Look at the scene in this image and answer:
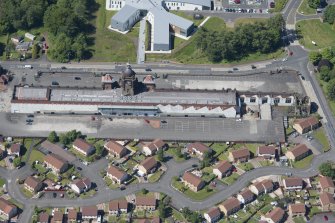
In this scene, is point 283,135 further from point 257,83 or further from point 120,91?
point 120,91

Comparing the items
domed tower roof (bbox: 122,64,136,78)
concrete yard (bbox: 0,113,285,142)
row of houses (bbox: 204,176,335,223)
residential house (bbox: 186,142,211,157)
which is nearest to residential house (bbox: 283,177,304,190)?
row of houses (bbox: 204,176,335,223)

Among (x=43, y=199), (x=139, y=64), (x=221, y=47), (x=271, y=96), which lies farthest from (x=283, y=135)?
(x=43, y=199)

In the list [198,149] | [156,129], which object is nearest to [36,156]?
[156,129]

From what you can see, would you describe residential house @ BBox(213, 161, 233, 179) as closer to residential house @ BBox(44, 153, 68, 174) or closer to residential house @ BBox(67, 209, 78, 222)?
residential house @ BBox(67, 209, 78, 222)

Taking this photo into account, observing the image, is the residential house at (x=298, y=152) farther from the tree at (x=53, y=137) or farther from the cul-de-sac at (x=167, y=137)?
the tree at (x=53, y=137)

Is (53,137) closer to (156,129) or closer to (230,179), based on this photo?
(156,129)

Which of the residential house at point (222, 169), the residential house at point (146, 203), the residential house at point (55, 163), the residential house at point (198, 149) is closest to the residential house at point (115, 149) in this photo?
the residential house at point (55, 163)
